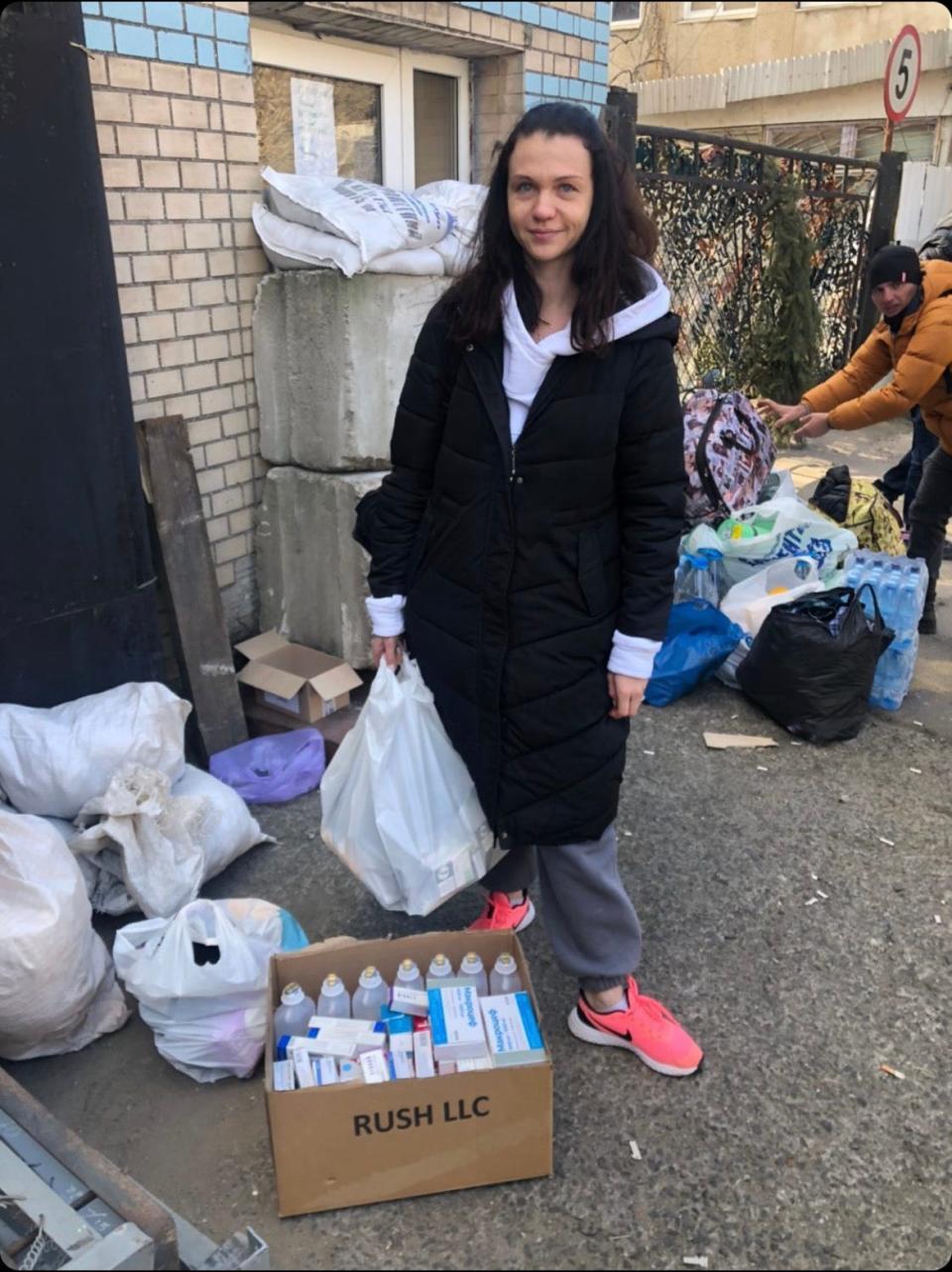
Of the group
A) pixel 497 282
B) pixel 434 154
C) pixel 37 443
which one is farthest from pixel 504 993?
pixel 434 154

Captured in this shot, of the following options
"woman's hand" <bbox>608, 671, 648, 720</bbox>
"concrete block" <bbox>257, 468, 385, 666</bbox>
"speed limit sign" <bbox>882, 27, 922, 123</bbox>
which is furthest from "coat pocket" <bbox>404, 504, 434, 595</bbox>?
"speed limit sign" <bbox>882, 27, 922, 123</bbox>

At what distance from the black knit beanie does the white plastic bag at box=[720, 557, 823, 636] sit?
120 centimetres

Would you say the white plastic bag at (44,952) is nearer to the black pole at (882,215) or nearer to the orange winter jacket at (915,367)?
the orange winter jacket at (915,367)

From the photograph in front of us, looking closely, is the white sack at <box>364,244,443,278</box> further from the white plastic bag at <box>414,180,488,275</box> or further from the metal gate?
the metal gate

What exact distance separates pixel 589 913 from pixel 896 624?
8.07 ft

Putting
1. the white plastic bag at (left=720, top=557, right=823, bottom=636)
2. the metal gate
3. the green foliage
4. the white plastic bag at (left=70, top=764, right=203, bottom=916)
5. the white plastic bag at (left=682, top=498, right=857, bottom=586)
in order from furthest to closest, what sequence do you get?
the green foliage → the metal gate → the white plastic bag at (left=682, top=498, right=857, bottom=586) → the white plastic bag at (left=720, top=557, right=823, bottom=636) → the white plastic bag at (left=70, top=764, right=203, bottom=916)

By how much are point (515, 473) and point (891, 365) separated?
10.7 ft

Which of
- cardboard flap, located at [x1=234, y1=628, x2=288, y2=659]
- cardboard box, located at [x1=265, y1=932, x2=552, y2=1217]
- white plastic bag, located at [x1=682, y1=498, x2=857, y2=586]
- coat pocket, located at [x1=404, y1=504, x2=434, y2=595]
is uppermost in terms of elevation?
coat pocket, located at [x1=404, y1=504, x2=434, y2=595]

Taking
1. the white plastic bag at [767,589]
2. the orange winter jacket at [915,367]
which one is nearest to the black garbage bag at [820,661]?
the white plastic bag at [767,589]

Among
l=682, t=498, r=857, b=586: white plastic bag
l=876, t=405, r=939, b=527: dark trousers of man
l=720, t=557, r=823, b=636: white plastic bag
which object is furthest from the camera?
l=876, t=405, r=939, b=527: dark trousers of man

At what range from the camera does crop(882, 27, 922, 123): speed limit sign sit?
808 cm

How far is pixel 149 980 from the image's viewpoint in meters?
2.23

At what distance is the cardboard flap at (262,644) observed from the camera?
385cm

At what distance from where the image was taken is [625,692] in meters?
2.11
